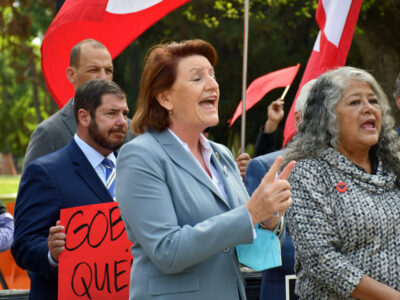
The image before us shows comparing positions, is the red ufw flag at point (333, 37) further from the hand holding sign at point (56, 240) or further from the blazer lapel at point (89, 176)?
the hand holding sign at point (56, 240)

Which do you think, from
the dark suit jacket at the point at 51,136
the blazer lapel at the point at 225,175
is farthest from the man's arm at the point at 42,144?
the blazer lapel at the point at 225,175

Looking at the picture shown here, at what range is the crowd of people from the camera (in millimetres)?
2613

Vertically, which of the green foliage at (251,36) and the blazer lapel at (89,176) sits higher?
the green foliage at (251,36)

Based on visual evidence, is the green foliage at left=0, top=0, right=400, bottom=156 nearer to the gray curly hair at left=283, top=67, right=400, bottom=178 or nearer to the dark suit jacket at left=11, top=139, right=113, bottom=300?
the gray curly hair at left=283, top=67, right=400, bottom=178

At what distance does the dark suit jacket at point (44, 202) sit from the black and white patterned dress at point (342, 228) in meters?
1.11

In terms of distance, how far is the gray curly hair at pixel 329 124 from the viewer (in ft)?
10.8

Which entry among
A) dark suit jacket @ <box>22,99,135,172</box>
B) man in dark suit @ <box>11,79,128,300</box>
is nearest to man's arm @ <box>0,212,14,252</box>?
dark suit jacket @ <box>22,99,135,172</box>

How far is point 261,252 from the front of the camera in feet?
9.27

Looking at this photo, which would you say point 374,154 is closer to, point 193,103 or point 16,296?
point 193,103

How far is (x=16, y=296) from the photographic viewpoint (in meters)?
4.47

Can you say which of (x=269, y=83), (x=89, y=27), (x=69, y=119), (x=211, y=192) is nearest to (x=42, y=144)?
(x=69, y=119)

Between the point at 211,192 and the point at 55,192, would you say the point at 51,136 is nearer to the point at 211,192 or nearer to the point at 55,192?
the point at 55,192

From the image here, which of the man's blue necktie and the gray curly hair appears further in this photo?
the man's blue necktie

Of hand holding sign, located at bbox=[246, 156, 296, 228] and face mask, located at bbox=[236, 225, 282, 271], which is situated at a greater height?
hand holding sign, located at bbox=[246, 156, 296, 228]
